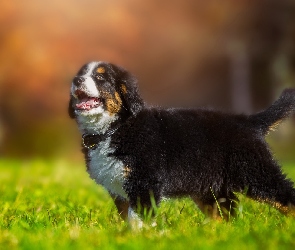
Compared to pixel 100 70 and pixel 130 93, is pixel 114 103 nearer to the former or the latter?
pixel 130 93

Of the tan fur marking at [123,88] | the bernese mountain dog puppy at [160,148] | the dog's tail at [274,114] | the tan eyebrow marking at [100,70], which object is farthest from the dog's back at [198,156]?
the tan eyebrow marking at [100,70]

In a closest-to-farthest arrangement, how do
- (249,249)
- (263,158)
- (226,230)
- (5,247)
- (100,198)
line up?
(249,249) → (5,247) → (226,230) → (263,158) → (100,198)

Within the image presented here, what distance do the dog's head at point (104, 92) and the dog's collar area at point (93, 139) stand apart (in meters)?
Result: 0.16

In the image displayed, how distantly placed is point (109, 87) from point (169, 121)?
56 cm

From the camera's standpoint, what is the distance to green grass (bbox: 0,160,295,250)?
12.4 ft

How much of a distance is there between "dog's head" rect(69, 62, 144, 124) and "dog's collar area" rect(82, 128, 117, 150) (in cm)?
16

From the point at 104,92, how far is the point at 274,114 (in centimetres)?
151

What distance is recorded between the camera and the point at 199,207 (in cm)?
555

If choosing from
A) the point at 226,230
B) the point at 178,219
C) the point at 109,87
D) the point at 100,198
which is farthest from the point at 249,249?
the point at 100,198

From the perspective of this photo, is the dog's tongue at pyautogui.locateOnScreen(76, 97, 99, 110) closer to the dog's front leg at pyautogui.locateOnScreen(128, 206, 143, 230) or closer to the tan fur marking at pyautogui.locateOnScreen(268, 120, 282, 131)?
the dog's front leg at pyautogui.locateOnScreen(128, 206, 143, 230)

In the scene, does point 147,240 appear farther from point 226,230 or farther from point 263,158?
point 263,158

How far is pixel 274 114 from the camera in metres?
5.41

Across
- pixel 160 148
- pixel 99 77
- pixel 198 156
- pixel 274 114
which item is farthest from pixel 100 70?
pixel 274 114

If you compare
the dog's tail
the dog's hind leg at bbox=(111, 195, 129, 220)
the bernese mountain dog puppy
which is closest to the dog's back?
the bernese mountain dog puppy
